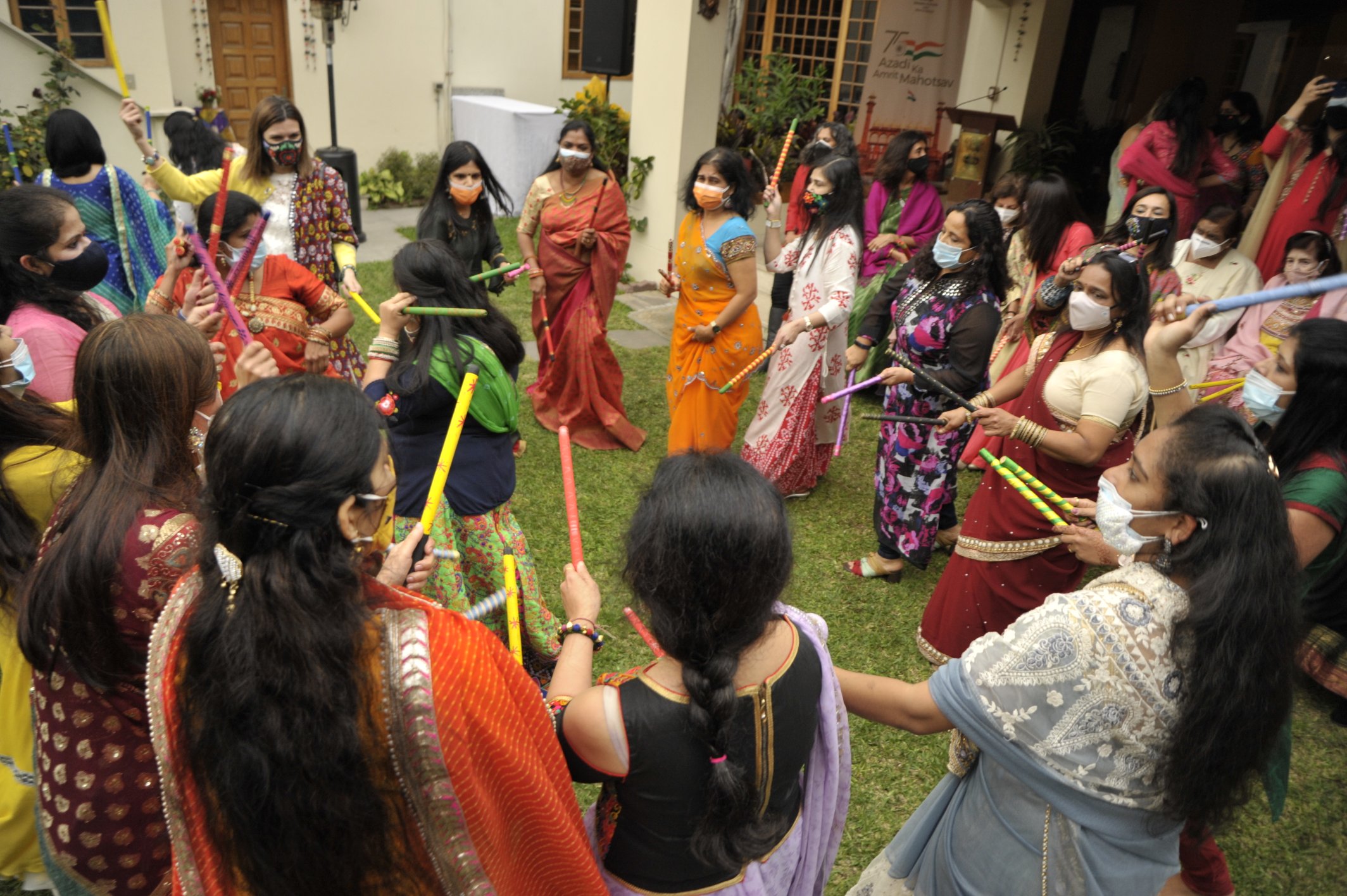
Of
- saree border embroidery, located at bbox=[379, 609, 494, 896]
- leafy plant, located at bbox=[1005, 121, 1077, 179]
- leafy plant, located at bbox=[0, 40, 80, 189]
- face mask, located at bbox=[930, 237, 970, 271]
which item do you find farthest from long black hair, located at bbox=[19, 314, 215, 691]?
leafy plant, located at bbox=[0, 40, 80, 189]

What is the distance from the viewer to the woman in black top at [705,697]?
1341 millimetres

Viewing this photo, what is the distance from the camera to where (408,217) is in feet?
33.3

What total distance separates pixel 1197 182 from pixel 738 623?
6.04m

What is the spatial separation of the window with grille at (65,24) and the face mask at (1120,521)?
10.7 meters

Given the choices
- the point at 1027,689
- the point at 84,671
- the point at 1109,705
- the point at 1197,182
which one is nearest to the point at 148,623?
the point at 84,671

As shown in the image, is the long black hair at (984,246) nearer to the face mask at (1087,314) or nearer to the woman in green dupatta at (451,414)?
A: the face mask at (1087,314)

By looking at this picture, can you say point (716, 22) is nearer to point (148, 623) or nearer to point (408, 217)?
point (408, 217)

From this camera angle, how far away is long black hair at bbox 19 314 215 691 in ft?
5.06

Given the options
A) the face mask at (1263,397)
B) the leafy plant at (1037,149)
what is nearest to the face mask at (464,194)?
the face mask at (1263,397)

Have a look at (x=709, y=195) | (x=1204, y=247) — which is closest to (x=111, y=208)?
(x=709, y=195)

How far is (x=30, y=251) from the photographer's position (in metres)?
2.68

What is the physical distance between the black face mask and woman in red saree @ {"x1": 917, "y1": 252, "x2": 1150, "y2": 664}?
9.07ft

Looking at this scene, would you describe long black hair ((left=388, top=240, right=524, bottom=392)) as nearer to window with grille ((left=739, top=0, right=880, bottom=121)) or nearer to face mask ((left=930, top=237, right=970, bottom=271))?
face mask ((left=930, top=237, right=970, bottom=271))

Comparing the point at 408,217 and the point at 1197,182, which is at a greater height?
the point at 1197,182
